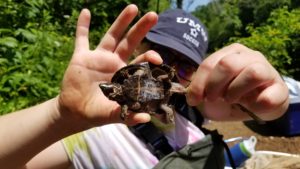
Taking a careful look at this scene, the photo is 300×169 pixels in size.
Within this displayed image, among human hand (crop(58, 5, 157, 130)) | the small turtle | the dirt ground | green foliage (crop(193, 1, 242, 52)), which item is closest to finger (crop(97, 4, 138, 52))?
human hand (crop(58, 5, 157, 130))

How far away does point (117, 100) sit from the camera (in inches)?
48.6

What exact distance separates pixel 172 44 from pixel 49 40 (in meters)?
1.24

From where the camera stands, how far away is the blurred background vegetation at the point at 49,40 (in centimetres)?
245

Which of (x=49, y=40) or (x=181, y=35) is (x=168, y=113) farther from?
(x=49, y=40)

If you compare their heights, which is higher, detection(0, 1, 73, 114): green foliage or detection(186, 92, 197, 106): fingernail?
detection(186, 92, 197, 106): fingernail

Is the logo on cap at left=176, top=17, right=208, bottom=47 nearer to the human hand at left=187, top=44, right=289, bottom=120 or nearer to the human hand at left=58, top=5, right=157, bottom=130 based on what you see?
the human hand at left=58, top=5, right=157, bottom=130

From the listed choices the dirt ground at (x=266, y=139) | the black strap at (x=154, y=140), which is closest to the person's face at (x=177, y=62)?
the black strap at (x=154, y=140)

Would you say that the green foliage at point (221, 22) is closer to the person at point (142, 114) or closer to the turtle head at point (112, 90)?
the person at point (142, 114)

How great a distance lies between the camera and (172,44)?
69.1 inches

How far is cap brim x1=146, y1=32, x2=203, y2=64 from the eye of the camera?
1.73 metres

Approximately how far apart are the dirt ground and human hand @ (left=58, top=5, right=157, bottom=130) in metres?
3.25

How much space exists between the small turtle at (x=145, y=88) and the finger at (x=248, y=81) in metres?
0.14

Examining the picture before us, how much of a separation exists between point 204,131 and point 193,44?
0.32 m

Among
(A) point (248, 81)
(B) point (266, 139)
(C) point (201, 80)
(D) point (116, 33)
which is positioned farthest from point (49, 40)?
(B) point (266, 139)
